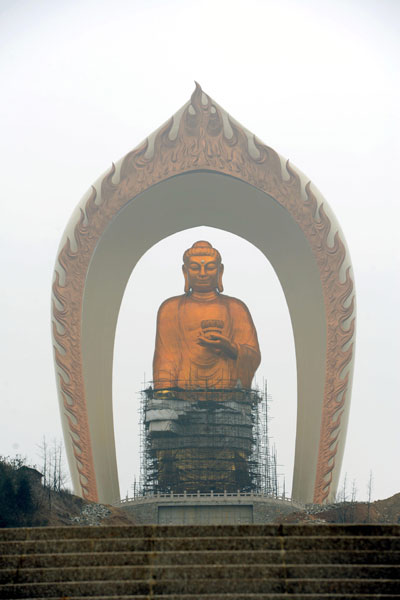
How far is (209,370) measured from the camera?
2552 cm

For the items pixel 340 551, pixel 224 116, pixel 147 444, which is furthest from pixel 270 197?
pixel 340 551

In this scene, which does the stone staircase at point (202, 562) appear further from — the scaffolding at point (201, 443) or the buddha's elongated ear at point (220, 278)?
the buddha's elongated ear at point (220, 278)

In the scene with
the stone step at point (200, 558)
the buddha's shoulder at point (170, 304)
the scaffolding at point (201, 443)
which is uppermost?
the buddha's shoulder at point (170, 304)

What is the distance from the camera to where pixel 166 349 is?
1019 inches

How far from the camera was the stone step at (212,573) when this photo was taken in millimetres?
8242

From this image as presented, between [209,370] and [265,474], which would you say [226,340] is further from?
[265,474]

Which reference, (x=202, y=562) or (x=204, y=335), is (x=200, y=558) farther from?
(x=204, y=335)

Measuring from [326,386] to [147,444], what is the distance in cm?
532

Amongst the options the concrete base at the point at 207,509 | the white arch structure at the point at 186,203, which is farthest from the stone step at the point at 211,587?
the white arch structure at the point at 186,203

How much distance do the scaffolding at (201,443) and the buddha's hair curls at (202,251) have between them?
147 inches

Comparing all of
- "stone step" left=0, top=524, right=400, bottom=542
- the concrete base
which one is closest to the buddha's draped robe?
the concrete base

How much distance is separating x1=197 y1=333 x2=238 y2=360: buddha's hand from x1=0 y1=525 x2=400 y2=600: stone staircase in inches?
638

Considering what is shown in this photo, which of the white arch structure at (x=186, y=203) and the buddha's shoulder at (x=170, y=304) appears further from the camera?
the buddha's shoulder at (x=170, y=304)

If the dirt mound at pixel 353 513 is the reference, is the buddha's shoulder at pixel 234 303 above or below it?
above
